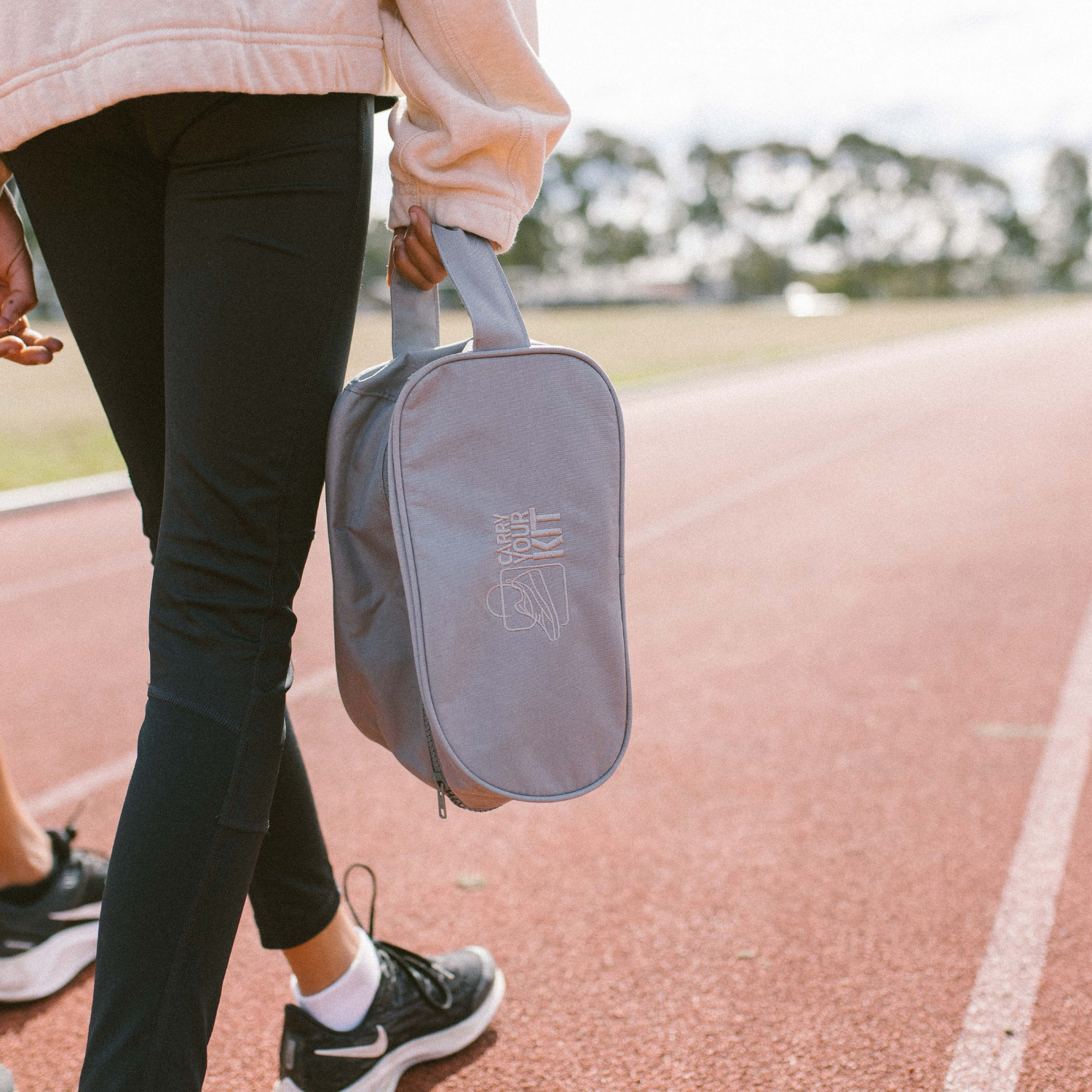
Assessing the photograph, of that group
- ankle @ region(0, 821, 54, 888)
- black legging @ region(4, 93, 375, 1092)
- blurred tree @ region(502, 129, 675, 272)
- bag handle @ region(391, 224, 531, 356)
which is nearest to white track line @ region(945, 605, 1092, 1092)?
black legging @ region(4, 93, 375, 1092)

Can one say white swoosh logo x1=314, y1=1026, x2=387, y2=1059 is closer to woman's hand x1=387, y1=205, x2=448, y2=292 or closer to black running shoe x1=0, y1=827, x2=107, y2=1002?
black running shoe x1=0, y1=827, x2=107, y2=1002

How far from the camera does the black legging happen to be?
118 centimetres

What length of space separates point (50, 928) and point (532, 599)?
128 cm

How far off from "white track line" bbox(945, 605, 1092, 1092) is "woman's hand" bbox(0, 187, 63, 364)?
173 cm

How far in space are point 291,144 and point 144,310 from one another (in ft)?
0.98

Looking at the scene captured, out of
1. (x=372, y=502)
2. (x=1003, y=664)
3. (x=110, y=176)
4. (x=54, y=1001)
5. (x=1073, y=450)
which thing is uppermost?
(x=110, y=176)

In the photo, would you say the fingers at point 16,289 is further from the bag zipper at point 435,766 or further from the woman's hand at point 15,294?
the bag zipper at point 435,766

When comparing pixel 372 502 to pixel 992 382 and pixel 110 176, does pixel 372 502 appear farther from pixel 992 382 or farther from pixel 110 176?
pixel 992 382

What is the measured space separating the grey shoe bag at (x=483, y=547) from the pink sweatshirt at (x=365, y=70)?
3.3 inches

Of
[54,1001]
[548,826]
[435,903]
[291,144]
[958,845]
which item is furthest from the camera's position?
[548,826]

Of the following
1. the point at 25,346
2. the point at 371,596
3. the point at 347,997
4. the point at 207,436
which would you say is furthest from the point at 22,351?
the point at 347,997

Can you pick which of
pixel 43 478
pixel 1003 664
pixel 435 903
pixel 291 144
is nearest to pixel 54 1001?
pixel 435 903

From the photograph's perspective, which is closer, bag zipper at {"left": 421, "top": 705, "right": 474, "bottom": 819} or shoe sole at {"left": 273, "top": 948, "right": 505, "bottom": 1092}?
bag zipper at {"left": 421, "top": 705, "right": 474, "bottom": 819}

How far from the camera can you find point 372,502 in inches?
51.6
